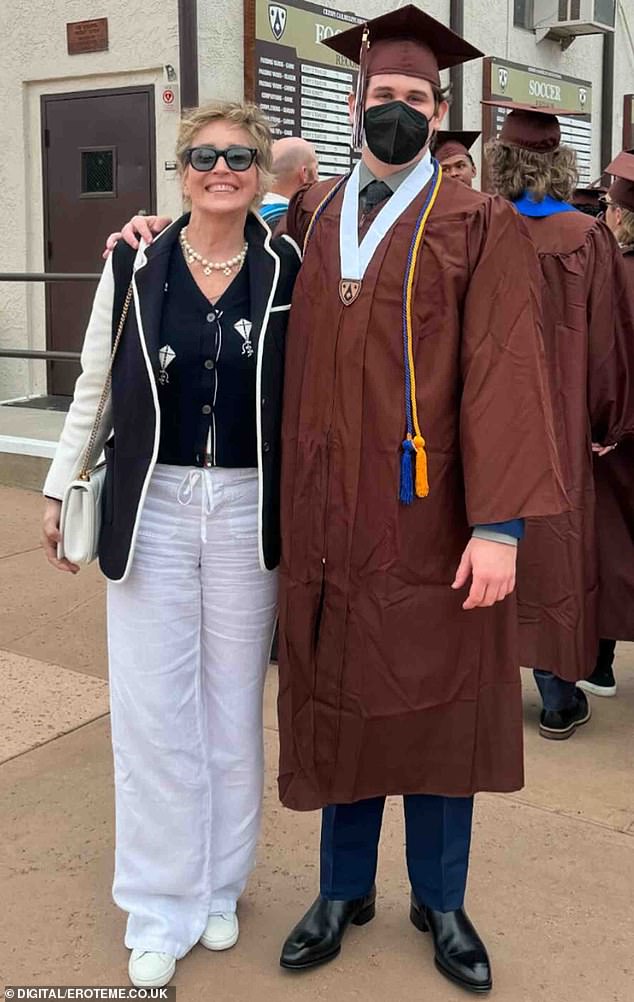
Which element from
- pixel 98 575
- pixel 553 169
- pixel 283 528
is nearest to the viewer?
pixel 283 528

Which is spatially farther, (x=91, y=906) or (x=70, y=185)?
(x=70, y=185)

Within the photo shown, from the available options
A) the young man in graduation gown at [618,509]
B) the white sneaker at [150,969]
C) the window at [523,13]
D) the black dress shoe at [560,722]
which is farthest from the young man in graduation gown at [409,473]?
the window at [523,13]

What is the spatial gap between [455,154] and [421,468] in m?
3.13

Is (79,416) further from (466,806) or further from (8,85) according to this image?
(8,85)

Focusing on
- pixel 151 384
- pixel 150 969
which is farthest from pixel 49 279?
pixel 150 969

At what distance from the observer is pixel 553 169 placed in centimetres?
373

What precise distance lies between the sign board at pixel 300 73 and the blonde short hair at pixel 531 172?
11.6 feet

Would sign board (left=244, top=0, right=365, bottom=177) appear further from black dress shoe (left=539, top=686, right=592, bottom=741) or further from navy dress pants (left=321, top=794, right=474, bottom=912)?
navy dress pants (left=321, top=794, right=474, bottom=912)

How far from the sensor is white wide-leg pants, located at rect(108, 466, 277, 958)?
8.14ft

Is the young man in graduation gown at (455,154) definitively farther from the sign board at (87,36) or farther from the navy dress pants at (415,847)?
the sign board at (87,36)

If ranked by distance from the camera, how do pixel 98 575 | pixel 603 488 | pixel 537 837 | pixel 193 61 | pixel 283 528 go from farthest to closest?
pixel 193 61, pixel 98 575, pixel 603 488, pixel 537 837, pixel 283 528

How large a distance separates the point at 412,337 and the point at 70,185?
6097 millimetres

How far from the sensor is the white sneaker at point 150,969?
2.49m

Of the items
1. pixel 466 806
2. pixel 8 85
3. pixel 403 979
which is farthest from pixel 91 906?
pixel 8 85
